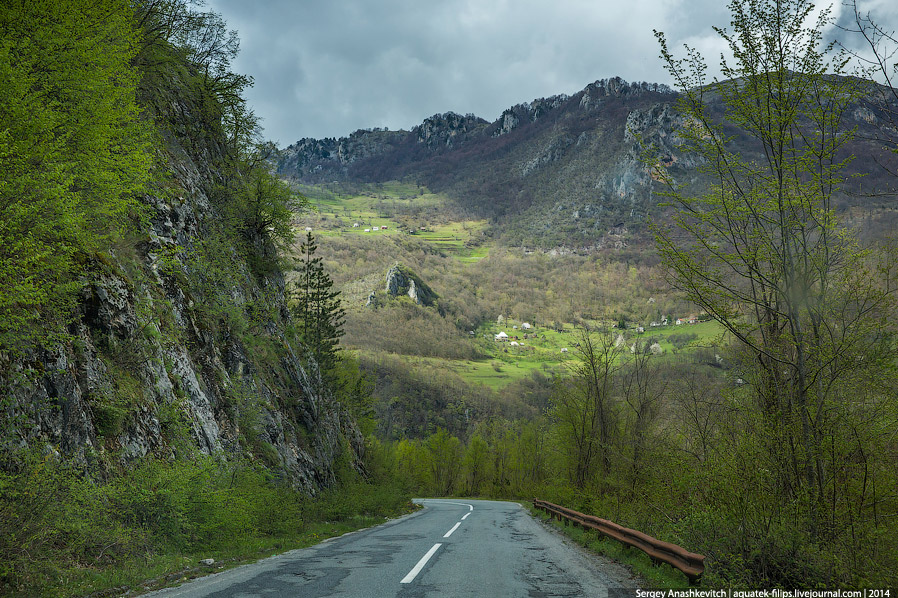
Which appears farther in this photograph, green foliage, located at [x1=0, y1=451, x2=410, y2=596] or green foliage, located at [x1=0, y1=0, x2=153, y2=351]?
green foliage, located at [x1=0, y1=0, x2=153, y2=351]

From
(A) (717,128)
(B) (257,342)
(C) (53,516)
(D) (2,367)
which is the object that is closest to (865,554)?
(A) (717,128)

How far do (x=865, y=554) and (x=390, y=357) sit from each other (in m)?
176

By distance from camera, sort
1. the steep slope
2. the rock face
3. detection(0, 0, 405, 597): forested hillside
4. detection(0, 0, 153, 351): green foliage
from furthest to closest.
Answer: the steep slope, the rock face, detection(0, 0, 153, 351): green foliage, detection(0, 0, 405, 597): forested hillside

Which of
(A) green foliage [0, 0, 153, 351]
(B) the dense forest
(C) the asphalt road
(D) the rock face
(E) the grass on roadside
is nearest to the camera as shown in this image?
(B) the dense forest

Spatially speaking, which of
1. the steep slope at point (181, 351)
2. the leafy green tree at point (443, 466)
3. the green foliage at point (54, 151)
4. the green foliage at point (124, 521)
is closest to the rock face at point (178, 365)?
the steep slope at point (181, 351)

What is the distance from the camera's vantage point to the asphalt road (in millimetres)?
7047

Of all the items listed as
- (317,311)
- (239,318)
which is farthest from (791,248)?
(317,311)

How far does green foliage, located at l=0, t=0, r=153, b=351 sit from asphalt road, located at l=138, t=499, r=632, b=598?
5679mm

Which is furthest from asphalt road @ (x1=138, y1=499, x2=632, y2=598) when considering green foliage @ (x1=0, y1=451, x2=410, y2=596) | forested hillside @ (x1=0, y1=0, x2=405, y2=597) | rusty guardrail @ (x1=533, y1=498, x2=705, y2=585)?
forested hillside @ (x1=0, y1=0, x2=405, y2=597)

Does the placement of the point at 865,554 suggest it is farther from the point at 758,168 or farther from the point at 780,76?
the point at 780,76

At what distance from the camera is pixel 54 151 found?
898 centimetres

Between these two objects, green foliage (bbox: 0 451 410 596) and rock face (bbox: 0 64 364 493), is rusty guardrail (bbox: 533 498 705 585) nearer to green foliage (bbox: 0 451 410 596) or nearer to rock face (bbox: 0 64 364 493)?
green foliage (bbox: 0 451 410 596)

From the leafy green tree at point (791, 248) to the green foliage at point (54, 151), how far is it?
10.4 metres

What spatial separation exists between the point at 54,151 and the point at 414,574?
10.3 meters
